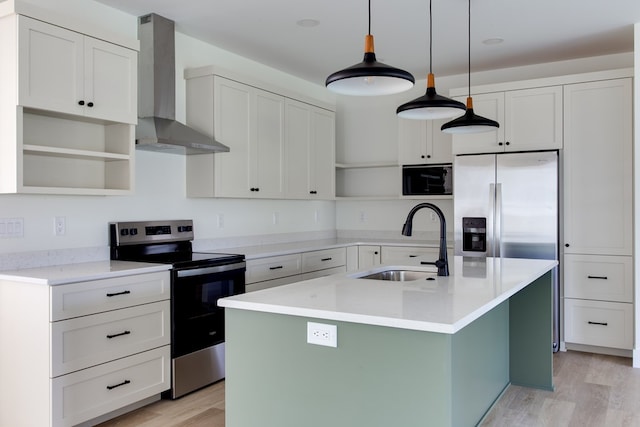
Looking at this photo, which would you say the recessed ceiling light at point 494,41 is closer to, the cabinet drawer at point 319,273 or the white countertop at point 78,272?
the cabinet drawer at point 319,273

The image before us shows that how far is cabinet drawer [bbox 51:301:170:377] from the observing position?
2.64m

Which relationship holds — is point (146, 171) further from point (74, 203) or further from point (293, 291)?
point (293, 291)

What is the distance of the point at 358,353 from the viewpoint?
1894 millimetres

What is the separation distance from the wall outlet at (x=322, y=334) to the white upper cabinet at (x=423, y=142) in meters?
3.52

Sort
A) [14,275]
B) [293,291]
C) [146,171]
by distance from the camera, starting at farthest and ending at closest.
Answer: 1. [146,171]
2. [14,275]
3. [293,291]

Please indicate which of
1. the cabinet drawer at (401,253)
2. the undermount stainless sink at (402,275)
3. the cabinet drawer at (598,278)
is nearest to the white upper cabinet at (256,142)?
the cabinet drawer at (401,253)

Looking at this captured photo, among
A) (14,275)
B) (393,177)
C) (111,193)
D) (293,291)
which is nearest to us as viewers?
(293,291)

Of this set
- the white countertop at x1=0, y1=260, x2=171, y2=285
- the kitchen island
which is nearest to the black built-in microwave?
the kitchen island

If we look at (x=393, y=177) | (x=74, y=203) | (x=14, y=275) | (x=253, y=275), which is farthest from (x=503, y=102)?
(x=14, y=275)

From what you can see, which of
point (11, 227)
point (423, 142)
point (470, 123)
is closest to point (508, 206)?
point (423, 142)

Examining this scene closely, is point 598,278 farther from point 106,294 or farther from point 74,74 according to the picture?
point 74,74

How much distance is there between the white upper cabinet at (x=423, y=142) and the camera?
5168mm

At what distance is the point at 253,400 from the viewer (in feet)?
6.96

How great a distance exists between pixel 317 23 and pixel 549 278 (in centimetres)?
235
